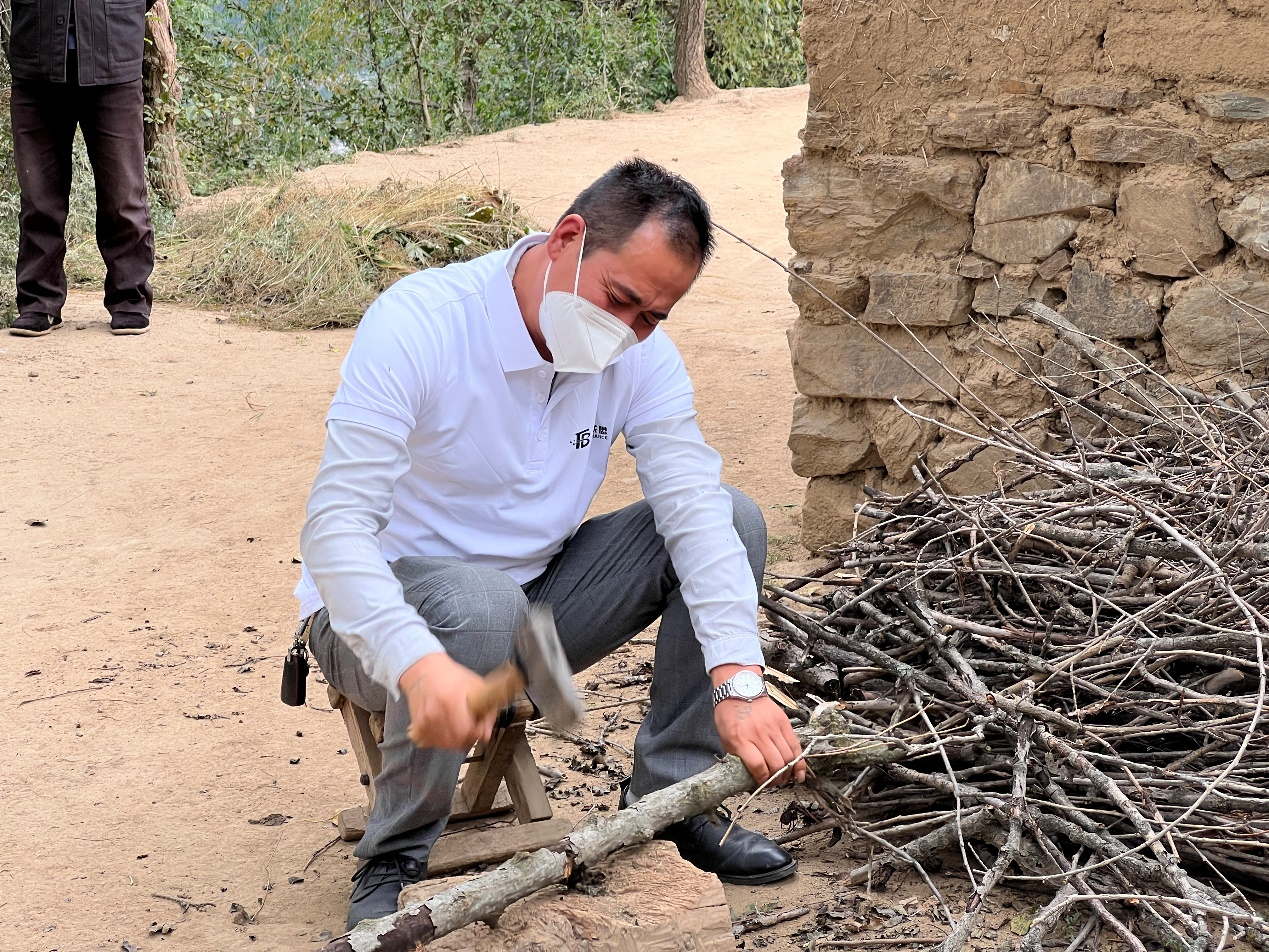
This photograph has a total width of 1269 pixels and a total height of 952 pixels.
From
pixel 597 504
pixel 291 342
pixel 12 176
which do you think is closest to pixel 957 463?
pixel 597 504

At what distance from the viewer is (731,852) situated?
2.56 meters

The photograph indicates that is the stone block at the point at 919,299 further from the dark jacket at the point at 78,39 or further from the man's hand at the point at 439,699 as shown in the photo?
the dark jacket at the point at 78,39

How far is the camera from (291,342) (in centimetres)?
690

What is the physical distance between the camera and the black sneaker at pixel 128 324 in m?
6.66

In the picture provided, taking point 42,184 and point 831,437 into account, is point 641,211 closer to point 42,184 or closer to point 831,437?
point 831,437

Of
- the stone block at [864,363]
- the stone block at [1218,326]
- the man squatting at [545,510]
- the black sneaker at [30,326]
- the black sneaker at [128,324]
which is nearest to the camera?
the man squatting at [545,510]

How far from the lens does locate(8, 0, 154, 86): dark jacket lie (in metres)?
6.07

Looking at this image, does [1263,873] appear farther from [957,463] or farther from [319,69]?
[319,69]

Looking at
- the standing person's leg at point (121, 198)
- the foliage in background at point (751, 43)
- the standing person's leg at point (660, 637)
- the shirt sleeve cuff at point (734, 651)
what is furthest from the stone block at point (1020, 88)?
the foliage in background at point (751, 43)

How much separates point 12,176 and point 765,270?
14.6 ft

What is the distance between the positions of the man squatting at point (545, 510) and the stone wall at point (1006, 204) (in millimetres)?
1088

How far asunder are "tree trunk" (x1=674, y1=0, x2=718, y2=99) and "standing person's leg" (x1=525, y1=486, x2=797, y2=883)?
1305 cm

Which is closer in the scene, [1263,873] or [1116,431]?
[1263,873]

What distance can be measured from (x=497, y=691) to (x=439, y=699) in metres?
0.15
